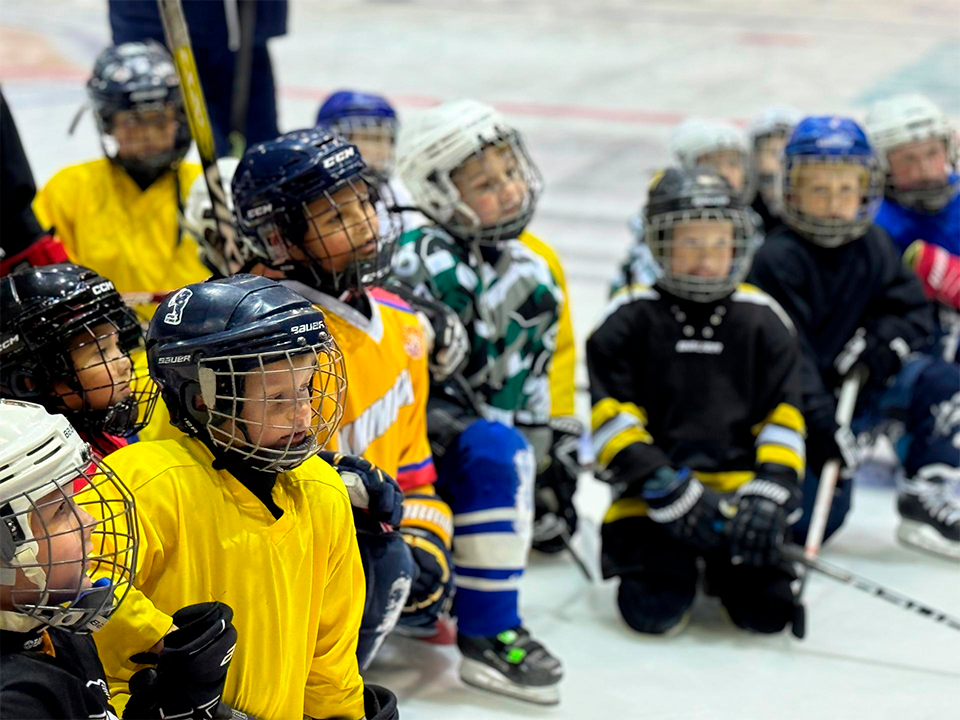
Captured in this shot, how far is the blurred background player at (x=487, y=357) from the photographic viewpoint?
8.50ft

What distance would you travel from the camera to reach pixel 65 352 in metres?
2.01

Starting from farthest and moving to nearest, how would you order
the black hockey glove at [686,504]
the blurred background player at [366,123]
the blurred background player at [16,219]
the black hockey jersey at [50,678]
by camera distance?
the blurred background player at [366,123] < the black hockey glove at [686,504] < the blurred background player at [16,219] < the black hockey jersey at [50,678]

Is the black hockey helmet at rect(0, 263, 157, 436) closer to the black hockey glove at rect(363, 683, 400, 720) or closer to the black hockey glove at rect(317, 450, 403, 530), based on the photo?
the black hockey glove at rect(317, 450, 403, 530)

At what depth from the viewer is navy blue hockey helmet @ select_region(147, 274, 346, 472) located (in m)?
1.65

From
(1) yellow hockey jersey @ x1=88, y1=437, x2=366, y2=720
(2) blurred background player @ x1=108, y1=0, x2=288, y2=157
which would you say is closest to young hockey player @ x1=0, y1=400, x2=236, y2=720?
(1) yellow hockey jersey @ x1=88, y1=437, x2=366, y2=720

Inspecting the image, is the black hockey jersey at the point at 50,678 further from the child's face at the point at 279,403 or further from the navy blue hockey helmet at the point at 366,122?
the navy blue hockey helmet at the point at 366,122

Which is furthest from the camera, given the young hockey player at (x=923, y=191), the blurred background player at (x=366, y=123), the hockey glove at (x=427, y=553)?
the blurred background player at (x=366, y=123)

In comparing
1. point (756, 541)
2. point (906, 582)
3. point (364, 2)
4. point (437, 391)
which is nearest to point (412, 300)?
point (437, 391)

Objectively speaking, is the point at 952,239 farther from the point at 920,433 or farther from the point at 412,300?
the point at 412,300

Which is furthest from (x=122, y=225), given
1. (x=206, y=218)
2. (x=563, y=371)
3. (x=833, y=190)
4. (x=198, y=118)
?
(x=833, y=190)

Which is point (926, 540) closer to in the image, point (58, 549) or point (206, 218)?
point (206, 218)

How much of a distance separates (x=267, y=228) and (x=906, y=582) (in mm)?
1923

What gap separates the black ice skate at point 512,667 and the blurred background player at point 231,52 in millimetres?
2142

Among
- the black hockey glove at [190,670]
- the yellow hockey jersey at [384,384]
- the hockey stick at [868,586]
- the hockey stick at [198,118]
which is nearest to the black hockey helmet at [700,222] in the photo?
the hockey stick at [868,586]
